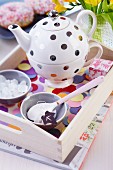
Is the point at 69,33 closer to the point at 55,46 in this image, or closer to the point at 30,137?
the point at 55,46

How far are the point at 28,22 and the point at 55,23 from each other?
0.38 m

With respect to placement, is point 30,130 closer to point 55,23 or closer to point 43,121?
point 43,121

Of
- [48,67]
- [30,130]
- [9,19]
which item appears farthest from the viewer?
[9,19]

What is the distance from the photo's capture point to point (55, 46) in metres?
0.80

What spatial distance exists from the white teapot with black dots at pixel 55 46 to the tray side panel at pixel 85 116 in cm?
7

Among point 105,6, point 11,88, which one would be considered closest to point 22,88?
point 11,88

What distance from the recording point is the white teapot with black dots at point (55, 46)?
799 mm

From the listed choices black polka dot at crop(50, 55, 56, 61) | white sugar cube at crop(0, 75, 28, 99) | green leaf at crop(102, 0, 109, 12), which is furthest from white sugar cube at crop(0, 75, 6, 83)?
green leaf at crop(102, 0, 109, 12)

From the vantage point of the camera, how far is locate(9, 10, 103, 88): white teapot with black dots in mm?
799

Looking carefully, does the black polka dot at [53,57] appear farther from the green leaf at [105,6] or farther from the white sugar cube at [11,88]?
the green leaf at [105,6]

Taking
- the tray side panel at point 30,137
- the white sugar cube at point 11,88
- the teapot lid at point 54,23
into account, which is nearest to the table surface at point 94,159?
the tray side panel at point 30,137

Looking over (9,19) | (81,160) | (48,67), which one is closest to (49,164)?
(81,160)

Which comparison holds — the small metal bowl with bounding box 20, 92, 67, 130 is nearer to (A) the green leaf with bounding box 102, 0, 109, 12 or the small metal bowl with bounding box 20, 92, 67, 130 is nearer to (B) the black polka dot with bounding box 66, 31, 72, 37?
(B) the black polka dot with bounding box 66, 31, 72, 37

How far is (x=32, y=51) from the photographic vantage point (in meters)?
0.82
